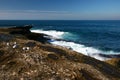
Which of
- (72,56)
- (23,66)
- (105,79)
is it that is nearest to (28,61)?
(23,66)

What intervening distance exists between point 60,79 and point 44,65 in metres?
1.02

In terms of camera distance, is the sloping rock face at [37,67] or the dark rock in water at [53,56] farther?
the dark rock in water at [53,56]

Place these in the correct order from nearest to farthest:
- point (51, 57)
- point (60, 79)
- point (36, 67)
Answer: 1. point (60, 79)
2. point (36, 67)
3. point (51, 57)

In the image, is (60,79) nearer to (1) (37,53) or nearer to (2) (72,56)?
(1) (37,53)

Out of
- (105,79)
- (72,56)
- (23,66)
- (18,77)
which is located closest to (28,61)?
(23,66)

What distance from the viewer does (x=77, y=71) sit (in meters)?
6.37

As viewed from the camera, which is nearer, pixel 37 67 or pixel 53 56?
pixel 37 67

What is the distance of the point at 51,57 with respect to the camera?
7277 mm

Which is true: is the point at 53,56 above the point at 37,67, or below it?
above

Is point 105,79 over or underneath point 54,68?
underneath

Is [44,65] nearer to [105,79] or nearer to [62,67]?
[62,67]

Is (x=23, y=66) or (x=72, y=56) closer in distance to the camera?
(x=23, y=66)

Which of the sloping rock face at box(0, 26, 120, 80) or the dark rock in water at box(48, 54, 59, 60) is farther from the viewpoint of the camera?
the dark rock in water at box(48, 54, 59, 60)

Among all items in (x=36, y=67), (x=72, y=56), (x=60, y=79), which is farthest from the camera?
(x=72, y=56)
